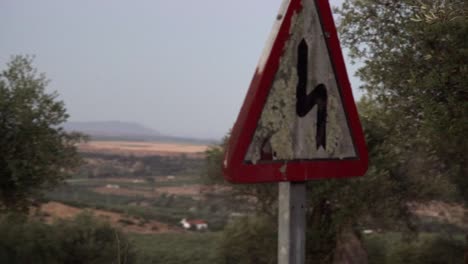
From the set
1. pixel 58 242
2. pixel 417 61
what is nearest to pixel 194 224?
pixel 58 242

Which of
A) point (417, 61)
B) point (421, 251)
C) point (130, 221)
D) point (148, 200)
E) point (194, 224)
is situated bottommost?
point (194, 224)

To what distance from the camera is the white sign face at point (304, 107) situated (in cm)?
279

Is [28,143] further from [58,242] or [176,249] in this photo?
[176,249]

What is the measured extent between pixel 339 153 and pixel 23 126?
60.4 feet

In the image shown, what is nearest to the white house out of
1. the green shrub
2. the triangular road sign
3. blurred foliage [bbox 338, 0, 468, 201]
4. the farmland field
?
the farmland field

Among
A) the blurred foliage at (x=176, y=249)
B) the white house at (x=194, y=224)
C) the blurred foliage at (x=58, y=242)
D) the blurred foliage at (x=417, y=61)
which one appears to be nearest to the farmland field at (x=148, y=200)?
the blurred foliage at (x=176, y=249)

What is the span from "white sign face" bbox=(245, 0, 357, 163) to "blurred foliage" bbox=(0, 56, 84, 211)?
17.3m

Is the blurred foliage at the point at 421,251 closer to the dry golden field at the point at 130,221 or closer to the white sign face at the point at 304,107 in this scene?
the white sign face at the point at 304,107

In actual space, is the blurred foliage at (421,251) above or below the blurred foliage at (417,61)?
below

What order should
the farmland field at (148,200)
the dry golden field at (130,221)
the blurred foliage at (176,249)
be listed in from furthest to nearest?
the dry golden field at (130,221)
the farmland field at (148,200)
the blurred foliage at (176,249)

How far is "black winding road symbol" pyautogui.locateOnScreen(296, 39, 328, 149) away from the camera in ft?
9.53

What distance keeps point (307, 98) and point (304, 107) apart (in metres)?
0.05

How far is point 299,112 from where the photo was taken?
2.90m

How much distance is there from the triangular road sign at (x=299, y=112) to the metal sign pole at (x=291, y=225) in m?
0.10
